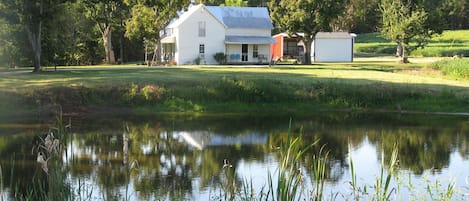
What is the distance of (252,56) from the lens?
54219 mm

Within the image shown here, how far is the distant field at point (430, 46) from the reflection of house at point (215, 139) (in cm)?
5281

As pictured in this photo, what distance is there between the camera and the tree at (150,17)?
5088cm

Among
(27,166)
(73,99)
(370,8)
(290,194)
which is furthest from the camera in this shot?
(370,8)

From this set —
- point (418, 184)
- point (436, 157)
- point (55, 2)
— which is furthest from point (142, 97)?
point (418, 184)

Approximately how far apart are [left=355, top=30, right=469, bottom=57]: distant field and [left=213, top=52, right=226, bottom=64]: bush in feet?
94.8

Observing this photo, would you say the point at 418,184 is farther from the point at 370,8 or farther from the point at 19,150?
the point at 370,8

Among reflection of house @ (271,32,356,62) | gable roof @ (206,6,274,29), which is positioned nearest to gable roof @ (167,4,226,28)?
gable roof @ (206,6,274,29)

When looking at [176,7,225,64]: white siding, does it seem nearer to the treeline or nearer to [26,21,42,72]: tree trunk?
the treeline

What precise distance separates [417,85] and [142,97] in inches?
519

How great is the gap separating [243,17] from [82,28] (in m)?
14.5

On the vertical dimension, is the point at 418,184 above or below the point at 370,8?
below

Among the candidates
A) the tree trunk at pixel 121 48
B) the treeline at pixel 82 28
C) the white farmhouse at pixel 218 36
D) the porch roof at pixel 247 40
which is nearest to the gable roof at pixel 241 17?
the white farmhouse at pixel 218 36

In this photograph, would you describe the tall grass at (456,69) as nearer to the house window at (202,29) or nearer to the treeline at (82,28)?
the treeline at (82,28)

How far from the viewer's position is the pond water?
504 inches
